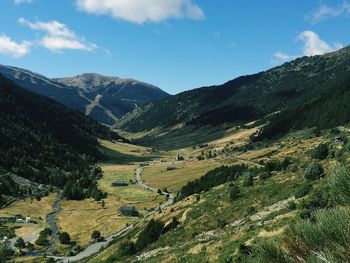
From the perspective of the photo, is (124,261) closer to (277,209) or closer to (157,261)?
(157,261)

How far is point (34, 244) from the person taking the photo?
114250 millimetres

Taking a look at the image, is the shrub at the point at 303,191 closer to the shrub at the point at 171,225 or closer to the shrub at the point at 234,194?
the shrub at the point at 234,194

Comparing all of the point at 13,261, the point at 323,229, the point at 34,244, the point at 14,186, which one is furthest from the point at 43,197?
the point at 323,229

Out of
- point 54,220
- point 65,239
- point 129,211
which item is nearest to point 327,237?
point 65,239

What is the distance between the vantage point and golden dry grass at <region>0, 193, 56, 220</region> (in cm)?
15062

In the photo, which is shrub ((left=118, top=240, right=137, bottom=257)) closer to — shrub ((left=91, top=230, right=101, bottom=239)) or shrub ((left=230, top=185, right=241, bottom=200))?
shrub ((left=230, top=185, right=241, bottom=200))

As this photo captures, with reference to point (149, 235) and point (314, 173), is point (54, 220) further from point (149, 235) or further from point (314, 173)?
point (314, 173)

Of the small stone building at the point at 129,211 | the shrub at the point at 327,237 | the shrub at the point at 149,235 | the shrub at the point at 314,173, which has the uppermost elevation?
the shrub at the point at 327,237

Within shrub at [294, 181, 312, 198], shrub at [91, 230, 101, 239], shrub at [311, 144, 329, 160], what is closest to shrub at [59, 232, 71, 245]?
shrub at [91, 230, 101, 239]

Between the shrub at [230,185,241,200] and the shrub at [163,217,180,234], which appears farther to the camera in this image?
the shrub at [163,217,180,234]

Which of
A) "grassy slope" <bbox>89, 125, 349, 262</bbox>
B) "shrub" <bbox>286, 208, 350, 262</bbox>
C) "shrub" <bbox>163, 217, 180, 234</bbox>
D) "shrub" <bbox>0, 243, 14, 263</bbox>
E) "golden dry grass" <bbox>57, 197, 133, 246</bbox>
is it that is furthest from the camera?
"golden dry grass" <bbox>57, 197, 133, 246</bbox>

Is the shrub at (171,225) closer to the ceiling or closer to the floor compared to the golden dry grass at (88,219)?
closer to the ceiling

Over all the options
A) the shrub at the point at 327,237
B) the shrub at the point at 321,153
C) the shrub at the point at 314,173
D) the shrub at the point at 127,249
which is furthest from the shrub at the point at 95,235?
the shrub at the point at 327,237

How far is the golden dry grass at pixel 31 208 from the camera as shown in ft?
494
